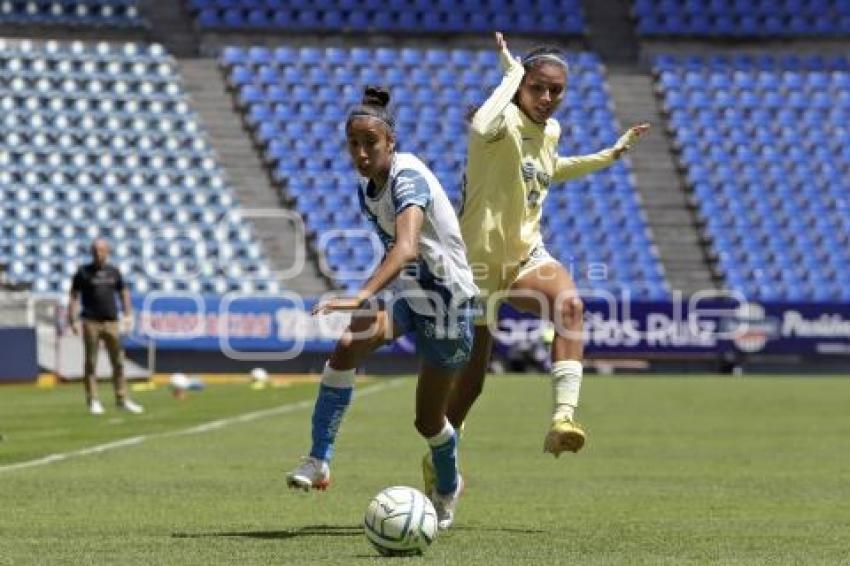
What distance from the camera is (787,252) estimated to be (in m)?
42.7

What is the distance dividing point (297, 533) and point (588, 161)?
327 cm

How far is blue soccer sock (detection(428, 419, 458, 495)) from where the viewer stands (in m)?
9.55

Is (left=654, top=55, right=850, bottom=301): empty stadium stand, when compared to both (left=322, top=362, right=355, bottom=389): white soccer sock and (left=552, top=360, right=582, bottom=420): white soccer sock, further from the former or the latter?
(left=322, top=362, right=355, bottom=389): white soccer sock

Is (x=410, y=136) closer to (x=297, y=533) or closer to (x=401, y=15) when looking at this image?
(x=401, y=15)

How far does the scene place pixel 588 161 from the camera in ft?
36.9

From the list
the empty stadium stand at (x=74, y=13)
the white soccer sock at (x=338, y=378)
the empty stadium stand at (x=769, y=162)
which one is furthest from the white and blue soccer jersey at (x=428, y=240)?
the empty stadium stand at (x=74, y=13)

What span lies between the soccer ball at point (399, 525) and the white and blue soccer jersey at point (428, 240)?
3.78ft

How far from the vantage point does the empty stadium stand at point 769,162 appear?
139ft

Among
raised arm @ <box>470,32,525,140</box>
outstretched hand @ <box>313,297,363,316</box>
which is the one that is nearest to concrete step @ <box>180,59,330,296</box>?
raised arm @ <box>470,32,525,140</box>

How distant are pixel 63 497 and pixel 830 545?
4.75 metres

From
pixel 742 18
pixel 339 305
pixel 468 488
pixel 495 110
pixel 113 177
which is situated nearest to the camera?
pixel 339 305

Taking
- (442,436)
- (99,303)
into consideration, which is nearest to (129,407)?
(99,303)

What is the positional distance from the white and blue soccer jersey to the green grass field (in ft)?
3.85

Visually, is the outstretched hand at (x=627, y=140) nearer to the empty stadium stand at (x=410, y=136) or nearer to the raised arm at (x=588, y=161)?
the raised arm at (x=588, y=161)
